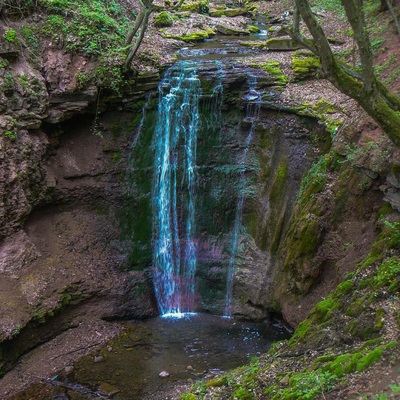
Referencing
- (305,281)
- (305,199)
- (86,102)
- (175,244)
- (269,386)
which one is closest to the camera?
(269,386)

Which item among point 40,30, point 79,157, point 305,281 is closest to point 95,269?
point 79,157

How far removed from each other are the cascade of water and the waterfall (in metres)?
1.08

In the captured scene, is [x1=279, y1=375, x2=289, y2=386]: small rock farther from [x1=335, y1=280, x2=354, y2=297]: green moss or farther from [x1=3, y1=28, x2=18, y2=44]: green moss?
[x1=3, y1=28, x2=18, y2=44]: green moss

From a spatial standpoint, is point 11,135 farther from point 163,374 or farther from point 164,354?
point 163,374

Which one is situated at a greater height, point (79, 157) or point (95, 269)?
point (79, 157)

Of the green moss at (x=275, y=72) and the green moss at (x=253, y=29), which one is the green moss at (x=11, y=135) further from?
the green moss at (x=253, y=29)

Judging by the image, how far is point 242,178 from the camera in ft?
40.1

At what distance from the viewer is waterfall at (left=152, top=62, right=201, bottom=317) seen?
1236cm

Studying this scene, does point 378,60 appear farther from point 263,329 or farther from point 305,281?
point 263,329

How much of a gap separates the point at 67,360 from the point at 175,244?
4295 mm

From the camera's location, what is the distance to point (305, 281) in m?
9.81

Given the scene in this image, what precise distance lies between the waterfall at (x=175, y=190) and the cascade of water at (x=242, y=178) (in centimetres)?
108

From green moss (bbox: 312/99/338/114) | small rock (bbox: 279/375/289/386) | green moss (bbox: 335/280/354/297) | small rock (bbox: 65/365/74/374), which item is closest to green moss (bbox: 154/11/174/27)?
green moss (bbox: 312/99/338/114)

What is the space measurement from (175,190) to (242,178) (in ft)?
6.42
